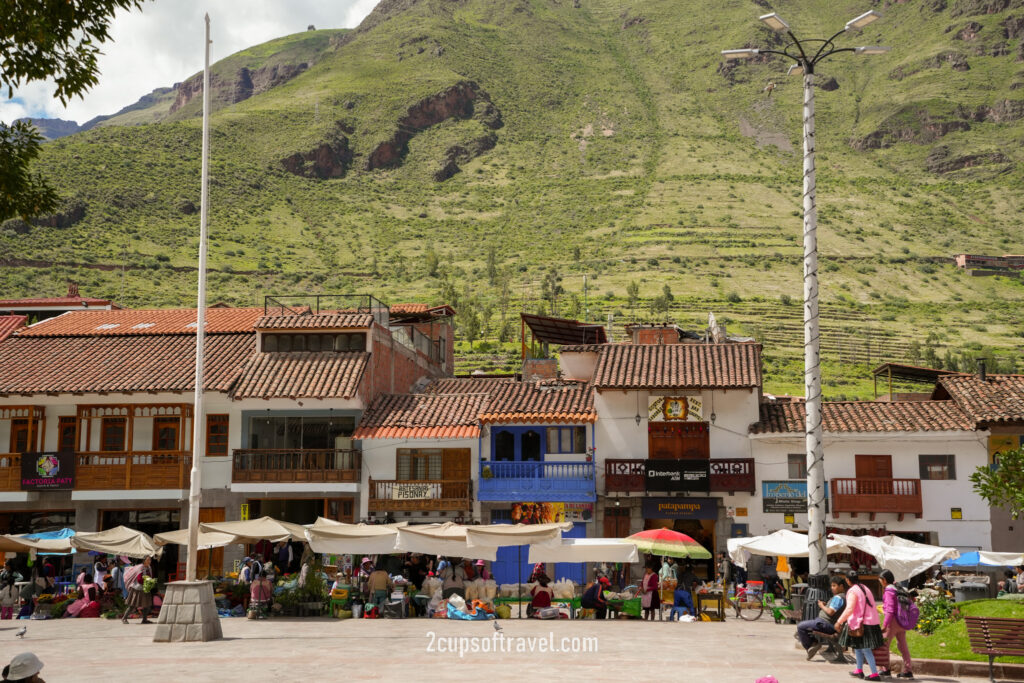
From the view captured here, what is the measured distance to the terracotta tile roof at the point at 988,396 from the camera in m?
35.1

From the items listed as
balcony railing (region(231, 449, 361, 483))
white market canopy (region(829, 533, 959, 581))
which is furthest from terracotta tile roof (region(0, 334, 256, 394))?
white market canopy (region(829, 533, 959, 581))

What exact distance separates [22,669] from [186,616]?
12.2m

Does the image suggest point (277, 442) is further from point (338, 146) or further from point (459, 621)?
point (338, 146)

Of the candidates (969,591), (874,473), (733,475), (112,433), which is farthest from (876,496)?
(112,433)

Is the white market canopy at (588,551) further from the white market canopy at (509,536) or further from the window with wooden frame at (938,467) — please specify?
the window with wooden frame at (938,467)

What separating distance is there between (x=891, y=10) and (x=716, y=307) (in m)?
131

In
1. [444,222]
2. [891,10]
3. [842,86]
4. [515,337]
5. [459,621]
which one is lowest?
[459,621]

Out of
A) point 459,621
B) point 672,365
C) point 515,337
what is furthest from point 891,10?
point 459,621

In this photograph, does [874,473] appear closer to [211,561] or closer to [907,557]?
[907,557]

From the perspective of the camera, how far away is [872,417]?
3709 centimetres

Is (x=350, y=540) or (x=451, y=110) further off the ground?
(x=451, y=110)

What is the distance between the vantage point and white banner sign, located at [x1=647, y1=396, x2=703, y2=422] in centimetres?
3725

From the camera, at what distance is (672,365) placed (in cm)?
3838

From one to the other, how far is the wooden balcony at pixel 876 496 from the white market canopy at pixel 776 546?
639 centimetres
